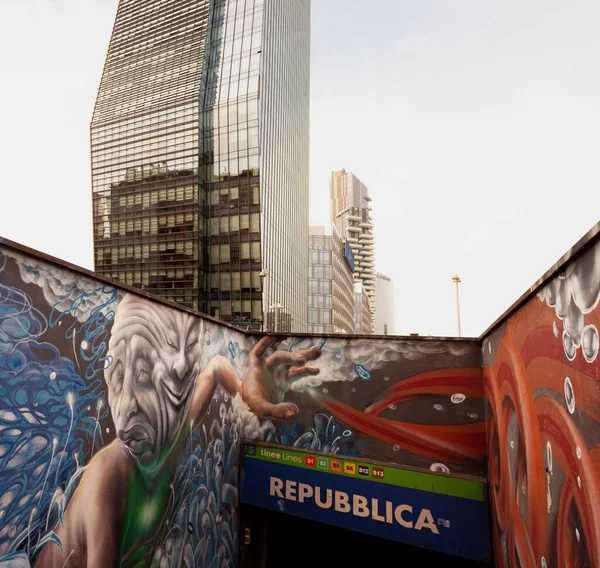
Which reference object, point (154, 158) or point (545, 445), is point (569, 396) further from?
point (154, 158)

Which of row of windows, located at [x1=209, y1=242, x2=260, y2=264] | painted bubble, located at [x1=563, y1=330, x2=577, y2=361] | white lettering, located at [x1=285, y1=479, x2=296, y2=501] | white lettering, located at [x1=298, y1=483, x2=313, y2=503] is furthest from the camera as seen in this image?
row of windows, located at [x1=209, y1=242, x2=260, y2=264]

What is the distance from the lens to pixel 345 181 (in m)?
149

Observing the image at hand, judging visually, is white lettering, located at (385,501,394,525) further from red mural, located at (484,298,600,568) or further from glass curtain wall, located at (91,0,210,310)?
glass curtain wall, located at (91,0,210,310)

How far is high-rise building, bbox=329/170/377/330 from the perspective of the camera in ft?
445

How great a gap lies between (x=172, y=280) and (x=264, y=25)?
134ft

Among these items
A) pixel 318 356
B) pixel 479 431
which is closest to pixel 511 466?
pixel 479 431

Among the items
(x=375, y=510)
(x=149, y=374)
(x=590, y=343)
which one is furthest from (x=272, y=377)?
(x=590, y=343)

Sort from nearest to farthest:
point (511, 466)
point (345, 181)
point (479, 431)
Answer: point (511, 466), point (479, 431), point (345, 181)

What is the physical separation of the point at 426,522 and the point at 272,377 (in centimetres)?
477

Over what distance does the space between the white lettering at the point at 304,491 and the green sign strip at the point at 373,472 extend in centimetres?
44

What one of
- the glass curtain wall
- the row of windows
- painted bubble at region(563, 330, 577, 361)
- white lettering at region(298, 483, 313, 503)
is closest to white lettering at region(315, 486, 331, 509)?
white lettering at region(298, 483, 313, 503)

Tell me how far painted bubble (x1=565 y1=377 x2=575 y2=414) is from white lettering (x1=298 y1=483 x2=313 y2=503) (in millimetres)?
7206

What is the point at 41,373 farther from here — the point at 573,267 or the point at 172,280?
the point at 172,280

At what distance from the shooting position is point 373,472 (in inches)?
322
